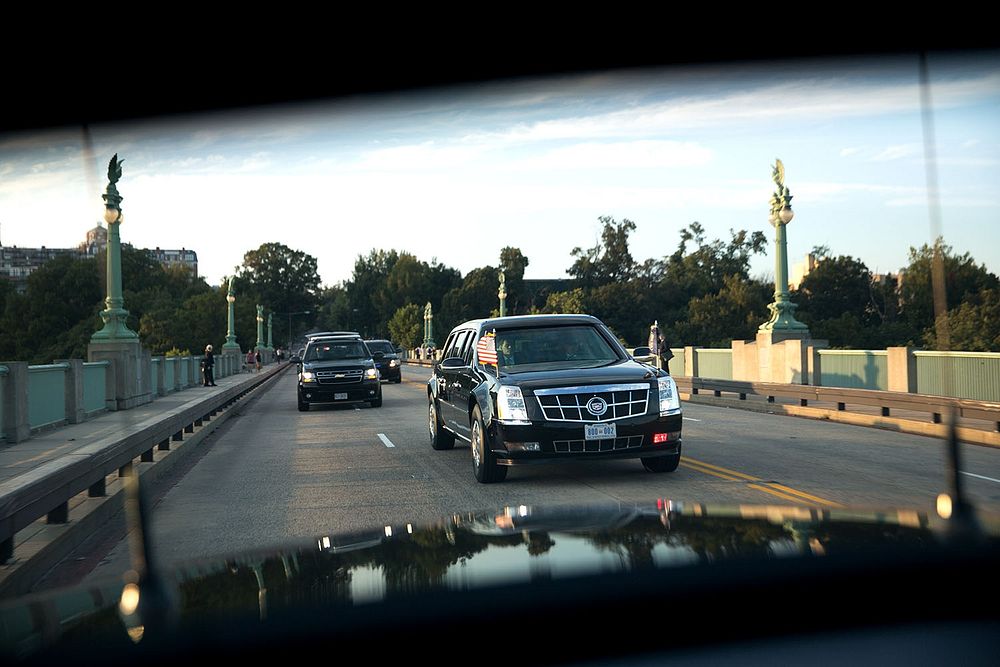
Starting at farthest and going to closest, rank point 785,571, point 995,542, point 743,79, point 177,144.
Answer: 1. point 177,144
2. point 743,79
3. point 995,542
4. point 785,571

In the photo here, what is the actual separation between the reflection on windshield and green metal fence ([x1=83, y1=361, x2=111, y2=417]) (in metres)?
12.2

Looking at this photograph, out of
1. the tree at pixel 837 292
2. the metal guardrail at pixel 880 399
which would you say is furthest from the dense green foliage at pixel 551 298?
the metal guardrail at pixel 880 399

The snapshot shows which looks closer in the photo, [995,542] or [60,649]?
[60,649]

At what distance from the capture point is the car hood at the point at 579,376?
33.6ft

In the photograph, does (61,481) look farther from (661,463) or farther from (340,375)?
(340,375)

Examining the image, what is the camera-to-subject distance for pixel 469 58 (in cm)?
1294

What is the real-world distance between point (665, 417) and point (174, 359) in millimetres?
26208

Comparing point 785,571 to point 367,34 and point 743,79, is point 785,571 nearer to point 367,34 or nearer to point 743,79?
point 367,34

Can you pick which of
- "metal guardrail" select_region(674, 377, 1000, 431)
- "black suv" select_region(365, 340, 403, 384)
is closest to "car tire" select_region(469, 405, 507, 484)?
"metal guardrail" select_region(674, 377, 1000, 431)

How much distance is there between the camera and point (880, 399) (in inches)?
727

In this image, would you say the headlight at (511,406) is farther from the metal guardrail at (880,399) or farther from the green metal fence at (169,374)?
the green metal fence at (169,374)

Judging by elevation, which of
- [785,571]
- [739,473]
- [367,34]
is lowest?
[739,473]

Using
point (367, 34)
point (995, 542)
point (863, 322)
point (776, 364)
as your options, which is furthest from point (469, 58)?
point (863, 322)

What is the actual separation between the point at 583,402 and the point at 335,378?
53.9 ft
